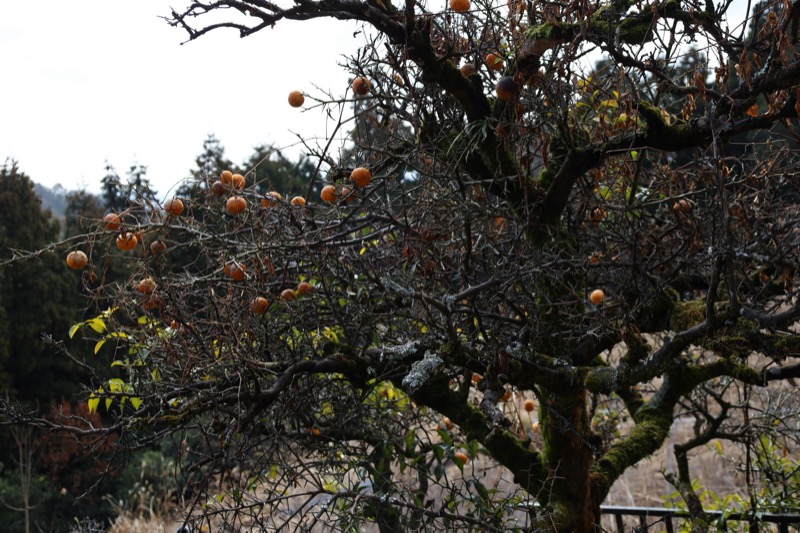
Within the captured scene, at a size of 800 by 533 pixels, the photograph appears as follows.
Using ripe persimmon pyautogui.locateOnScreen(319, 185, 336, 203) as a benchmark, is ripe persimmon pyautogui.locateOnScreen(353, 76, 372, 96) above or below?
above

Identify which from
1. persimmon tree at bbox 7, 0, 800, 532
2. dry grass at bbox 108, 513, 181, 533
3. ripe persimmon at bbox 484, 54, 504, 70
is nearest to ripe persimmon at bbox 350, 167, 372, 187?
persimmon tree at bbox 7, 0, 800, 532

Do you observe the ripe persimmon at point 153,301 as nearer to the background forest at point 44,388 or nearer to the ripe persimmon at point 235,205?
the ripe persimmon at point 235,205

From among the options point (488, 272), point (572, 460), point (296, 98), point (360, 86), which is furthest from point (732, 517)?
point (296, 98)

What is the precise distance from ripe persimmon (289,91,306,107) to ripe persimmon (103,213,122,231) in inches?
28.6

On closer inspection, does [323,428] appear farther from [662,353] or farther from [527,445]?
[662,353]

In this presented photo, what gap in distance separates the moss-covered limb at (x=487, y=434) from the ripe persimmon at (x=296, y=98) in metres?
1.10

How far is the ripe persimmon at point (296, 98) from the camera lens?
2471mm

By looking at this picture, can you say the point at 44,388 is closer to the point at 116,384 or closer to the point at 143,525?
the point at 143,525

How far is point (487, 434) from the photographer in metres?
2.39

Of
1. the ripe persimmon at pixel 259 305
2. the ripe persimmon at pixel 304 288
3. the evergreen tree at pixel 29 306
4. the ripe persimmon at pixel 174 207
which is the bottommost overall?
the ripe persimmon at pixel 259 305

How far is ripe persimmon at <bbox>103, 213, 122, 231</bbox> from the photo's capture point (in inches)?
83.2

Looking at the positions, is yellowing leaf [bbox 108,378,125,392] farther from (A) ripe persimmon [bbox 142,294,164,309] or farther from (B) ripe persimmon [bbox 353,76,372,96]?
(B) ripe persimmon [bbox 353,76,372,96]

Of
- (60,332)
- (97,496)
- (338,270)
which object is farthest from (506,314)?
(60,332)

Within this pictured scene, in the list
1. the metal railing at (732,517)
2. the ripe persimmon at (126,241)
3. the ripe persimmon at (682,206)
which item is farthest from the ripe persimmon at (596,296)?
the ripe persimmon at (126,241)
